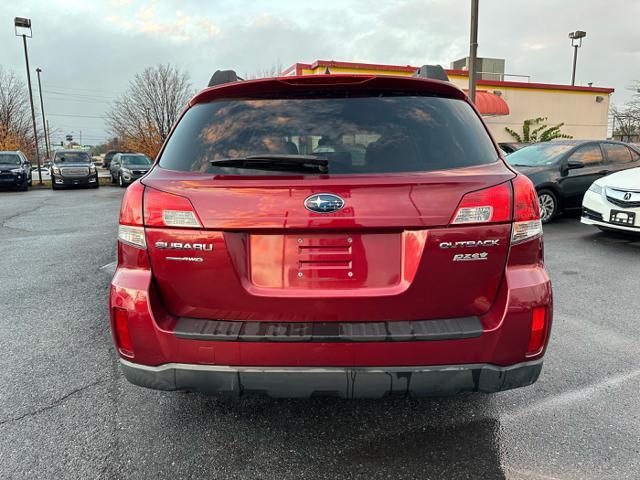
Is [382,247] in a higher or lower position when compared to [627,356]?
higher

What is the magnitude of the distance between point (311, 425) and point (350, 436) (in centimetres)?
23

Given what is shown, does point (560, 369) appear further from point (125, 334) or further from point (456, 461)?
point (125, 334)

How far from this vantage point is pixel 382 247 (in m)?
1.88

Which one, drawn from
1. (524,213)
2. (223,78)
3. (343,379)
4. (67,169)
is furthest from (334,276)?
(67,169)

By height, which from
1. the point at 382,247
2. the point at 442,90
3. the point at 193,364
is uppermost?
the point at 442,90

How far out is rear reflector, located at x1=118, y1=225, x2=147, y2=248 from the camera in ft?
6.50

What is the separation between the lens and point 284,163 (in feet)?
6.48

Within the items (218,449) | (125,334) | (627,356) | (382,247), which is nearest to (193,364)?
Result: (125,334)

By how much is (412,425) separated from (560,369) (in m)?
1.31

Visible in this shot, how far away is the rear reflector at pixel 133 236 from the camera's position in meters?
1.98

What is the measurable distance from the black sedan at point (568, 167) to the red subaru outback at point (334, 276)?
7.41m

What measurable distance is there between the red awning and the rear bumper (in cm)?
2242

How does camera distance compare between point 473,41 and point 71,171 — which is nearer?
point 473,41

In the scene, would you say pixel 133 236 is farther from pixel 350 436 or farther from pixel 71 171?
pixel 71 171
